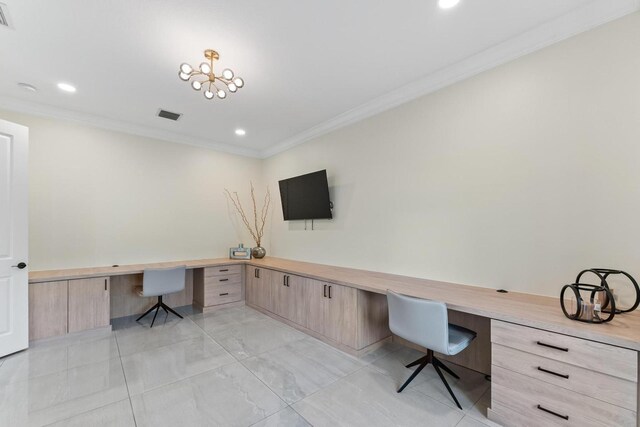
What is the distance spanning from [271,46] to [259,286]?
10.9 feet

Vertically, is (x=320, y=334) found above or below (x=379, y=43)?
below

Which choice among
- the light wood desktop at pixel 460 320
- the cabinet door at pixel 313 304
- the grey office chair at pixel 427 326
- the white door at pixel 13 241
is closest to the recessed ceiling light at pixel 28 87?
Answer: the white door at pixel 13 241

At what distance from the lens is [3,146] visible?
2.87m

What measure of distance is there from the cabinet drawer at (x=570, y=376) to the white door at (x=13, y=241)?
452 centimetres

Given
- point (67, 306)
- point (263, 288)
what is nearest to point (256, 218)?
point (263, 288)

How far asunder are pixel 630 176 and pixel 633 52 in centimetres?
85

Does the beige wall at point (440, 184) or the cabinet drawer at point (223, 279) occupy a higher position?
the beige wall at point (440, 184)

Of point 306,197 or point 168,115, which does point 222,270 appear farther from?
point 168,115

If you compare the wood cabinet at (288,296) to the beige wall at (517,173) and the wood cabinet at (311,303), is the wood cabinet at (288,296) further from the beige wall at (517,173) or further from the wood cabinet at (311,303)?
the beige wall at (517,173)

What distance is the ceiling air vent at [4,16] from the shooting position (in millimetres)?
1951

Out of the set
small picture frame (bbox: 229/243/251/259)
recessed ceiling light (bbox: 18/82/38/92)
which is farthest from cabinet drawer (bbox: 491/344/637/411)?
recessed ceiling light (bbox: 18/82/38/92)

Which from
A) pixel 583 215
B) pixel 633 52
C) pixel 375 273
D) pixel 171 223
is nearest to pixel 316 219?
pixel 375 273

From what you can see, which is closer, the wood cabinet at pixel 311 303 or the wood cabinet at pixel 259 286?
the wood cabinet at pixel 311 303

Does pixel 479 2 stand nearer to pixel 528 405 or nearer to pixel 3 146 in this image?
pixel 528 405
